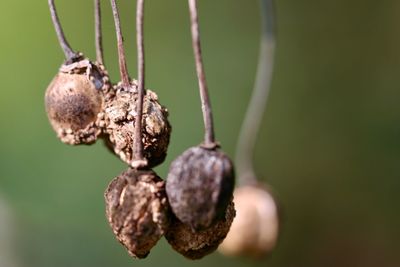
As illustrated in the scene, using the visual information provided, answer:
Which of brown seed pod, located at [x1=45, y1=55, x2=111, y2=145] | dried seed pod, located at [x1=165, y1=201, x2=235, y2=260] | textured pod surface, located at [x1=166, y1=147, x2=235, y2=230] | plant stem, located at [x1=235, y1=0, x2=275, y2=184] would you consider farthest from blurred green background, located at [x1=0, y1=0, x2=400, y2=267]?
textured pod surface, located at [x1=166, y1=147, x2=235, y2=230]

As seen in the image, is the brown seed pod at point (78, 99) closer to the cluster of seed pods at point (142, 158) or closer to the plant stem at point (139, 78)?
the cluster of seed pods at point (142, 158)

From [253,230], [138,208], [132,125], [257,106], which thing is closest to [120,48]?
[132,125]

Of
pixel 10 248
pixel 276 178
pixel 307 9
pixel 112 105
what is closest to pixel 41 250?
pixel 10 248

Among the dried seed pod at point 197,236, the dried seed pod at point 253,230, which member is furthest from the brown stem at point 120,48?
the dried seed pod at point 253,230

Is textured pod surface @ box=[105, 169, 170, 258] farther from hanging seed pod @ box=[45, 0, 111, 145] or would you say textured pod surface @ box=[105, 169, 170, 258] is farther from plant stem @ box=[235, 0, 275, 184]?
plant stem @ box=[235, 0, 275, 184]

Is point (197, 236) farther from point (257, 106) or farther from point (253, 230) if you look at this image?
point (257, 106)

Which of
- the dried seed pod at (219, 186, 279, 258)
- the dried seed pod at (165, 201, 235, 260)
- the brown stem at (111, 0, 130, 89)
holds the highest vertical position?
the dried seed pod at (219, 186, 279, 258)
